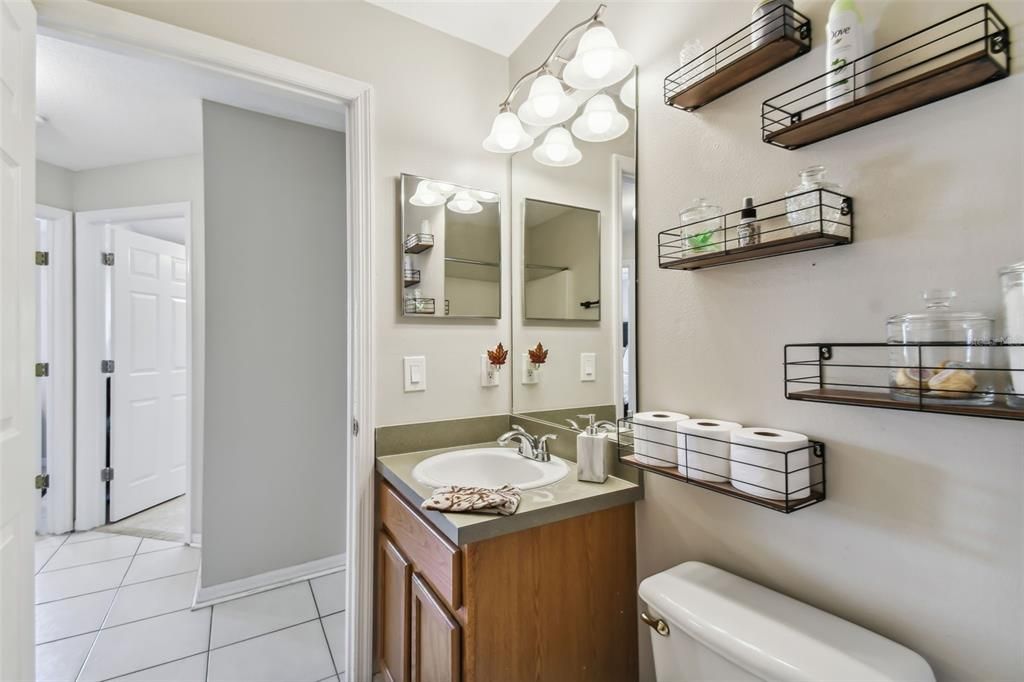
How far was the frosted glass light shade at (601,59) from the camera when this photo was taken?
1.29m

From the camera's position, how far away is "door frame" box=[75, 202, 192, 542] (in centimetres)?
301

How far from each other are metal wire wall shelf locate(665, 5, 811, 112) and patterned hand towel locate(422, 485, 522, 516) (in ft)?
3.57

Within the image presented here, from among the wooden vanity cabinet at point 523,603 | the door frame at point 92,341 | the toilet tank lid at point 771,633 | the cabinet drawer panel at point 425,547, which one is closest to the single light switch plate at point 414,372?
the cabinet drawer panel at point 425,547

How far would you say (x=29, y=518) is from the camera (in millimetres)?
1289

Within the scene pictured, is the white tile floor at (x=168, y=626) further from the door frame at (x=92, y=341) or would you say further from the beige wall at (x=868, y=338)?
the beige wall at (x=868, y=338)

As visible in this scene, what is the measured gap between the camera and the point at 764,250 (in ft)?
3.21

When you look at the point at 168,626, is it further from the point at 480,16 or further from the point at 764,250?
the point at 480,16

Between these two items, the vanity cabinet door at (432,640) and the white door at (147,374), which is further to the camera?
the white door at (147,374)

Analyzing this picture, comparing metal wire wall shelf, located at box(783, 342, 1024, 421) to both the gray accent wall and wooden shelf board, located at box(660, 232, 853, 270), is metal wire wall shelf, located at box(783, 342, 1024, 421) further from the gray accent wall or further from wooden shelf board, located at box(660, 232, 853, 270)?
the gray accent wall

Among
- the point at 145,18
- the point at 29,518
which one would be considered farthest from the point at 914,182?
the point at 29,518

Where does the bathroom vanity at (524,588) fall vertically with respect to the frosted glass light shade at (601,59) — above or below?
below

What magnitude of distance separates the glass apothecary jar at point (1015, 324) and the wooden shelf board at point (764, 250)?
0.25 metres

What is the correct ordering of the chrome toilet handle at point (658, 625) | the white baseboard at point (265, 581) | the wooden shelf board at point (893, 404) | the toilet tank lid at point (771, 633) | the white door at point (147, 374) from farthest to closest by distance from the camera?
the white door at point (147, 374)
the white baseboard at point (265, 581)
the chrome toilet handle at point (658, 625)
the toilet tank lid at point (771, 633)
the wooden shelf board at point (893, 404)

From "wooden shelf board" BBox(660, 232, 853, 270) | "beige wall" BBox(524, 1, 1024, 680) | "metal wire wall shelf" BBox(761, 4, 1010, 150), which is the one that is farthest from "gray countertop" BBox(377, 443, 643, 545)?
"metal wire wall shelf" BBox(761, 4, 1010, 150)
